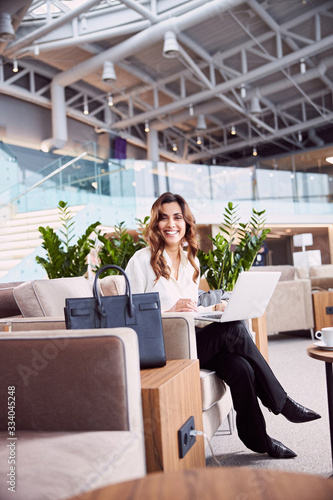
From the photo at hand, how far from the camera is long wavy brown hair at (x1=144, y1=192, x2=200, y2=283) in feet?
7.53

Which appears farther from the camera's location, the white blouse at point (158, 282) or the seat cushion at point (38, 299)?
the white blouse at point (158, 282)

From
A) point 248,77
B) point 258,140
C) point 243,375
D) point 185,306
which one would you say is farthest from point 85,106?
point 243,375

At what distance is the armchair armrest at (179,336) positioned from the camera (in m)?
1.81

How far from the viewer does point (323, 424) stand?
2.45 meters

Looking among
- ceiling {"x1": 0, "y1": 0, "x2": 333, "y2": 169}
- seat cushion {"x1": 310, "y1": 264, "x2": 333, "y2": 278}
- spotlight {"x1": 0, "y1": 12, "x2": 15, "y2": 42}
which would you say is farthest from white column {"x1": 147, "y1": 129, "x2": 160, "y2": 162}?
seat cushion {"x1": 310, "y1": 264, "x2": 333, "y2": 278}

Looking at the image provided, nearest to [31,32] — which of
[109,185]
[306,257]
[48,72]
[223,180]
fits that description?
[48,72]

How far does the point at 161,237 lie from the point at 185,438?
1179 millimetres

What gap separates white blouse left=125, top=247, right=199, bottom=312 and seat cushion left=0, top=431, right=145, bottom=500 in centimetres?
110

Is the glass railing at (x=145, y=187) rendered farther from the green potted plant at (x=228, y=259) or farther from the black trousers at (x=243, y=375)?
the black trousers at (x=243, y=375)

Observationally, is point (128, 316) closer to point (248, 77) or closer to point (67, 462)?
point (67, 462)

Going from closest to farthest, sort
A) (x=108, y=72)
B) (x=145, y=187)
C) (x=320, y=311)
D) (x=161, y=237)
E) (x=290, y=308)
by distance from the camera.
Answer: (x=161, y=237) → (x=290, y=308) → (x=320, y=311) → (x=108, y=72) → (x=145, y=187)

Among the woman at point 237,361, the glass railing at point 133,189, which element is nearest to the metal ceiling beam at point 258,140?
the glass railing at point 133,189

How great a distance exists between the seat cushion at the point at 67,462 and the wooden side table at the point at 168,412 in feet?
0.33

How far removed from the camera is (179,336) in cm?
182
